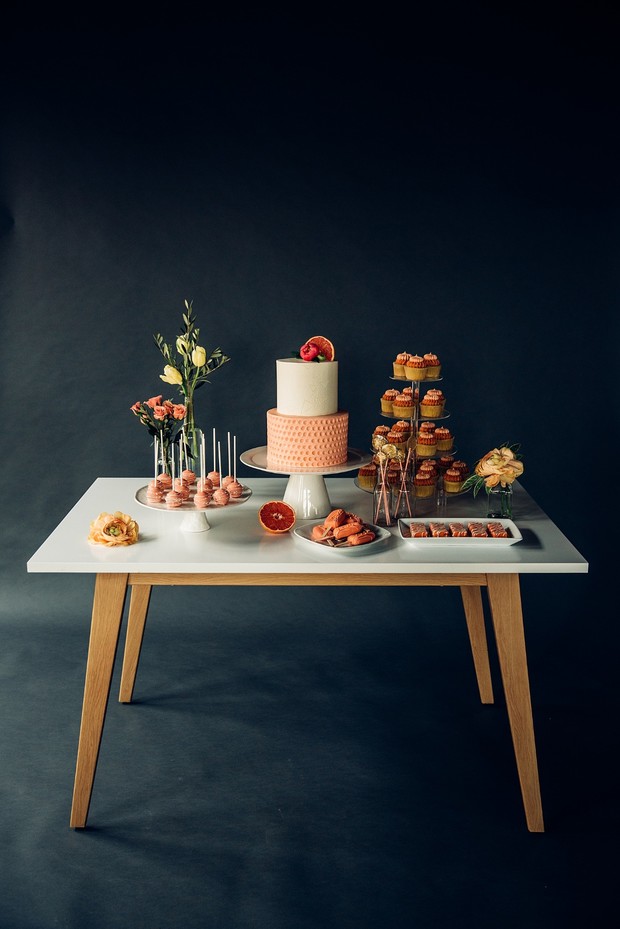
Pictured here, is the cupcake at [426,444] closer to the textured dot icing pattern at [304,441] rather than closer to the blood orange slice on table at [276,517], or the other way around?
the textured dot icing pattern at [304,441]

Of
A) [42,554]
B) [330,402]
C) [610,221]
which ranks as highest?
[610,221]

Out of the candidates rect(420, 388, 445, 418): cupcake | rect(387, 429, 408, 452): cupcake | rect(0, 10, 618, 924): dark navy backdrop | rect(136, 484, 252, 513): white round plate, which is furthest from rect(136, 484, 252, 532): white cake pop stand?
rect(0, 10, 618, 924): dark navy backdrop

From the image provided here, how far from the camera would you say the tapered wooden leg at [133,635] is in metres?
3.31

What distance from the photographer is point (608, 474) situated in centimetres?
396

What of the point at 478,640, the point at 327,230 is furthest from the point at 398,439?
the point at 327,230

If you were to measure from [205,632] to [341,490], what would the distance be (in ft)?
3.36

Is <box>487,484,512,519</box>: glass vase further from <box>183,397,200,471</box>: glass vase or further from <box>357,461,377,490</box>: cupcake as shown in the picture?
<box>183,397,200,471</box>: glass vase

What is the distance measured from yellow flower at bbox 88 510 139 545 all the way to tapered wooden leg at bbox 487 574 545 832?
97 cm

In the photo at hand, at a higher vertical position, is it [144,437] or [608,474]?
[144,437]

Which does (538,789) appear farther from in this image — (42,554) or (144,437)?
(144,437)

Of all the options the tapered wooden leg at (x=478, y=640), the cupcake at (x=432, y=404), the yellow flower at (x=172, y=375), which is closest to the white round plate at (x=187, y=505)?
the yellow flower at (x=172, y=375)

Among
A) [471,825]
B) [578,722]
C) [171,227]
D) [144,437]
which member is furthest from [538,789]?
[171,227]

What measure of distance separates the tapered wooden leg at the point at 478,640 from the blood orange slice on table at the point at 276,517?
2.79 feet

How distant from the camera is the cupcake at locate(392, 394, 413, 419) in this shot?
308 cm
